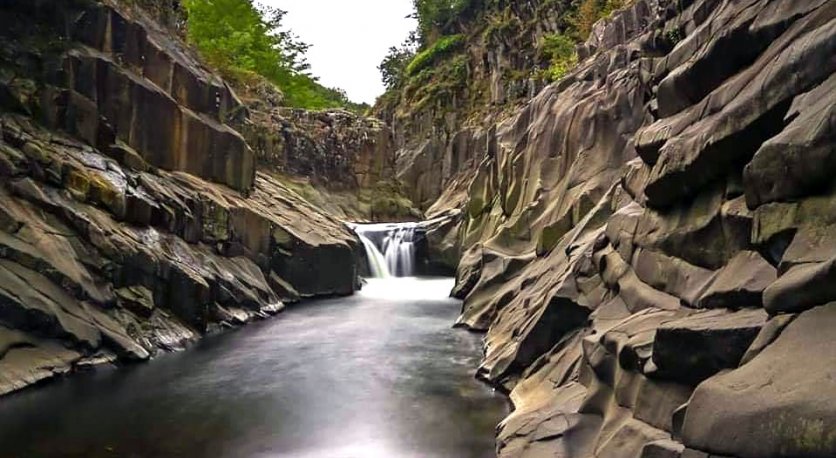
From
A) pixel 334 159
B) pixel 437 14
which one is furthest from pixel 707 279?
pixel 437 14

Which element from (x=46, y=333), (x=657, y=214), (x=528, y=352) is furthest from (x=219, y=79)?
(x=657, y=214)

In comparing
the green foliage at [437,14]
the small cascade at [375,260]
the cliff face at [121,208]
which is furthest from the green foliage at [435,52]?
the cliff face at [121,208]

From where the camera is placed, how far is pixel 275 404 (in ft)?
44.3

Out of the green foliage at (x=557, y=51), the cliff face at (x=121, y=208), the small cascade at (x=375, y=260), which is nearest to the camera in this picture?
the cliff face at (x=121, y=208)

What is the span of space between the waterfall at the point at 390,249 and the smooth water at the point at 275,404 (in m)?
16.8

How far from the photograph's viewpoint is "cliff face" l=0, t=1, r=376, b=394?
599 inches

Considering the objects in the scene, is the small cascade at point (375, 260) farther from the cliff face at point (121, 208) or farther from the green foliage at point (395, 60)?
the green foliage at point (395, 60)

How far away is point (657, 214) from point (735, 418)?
17.4ft

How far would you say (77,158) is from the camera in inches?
752

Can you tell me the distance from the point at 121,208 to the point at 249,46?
3313 cm

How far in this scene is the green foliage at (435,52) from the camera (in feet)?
191

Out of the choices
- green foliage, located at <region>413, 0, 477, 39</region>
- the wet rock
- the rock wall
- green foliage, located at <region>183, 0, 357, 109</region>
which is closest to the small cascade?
the rock wall

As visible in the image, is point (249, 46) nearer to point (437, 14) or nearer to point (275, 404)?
point (437, 14)

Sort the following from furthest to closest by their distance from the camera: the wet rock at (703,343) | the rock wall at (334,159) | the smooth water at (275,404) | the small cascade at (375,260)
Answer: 1. the rock wall at (334,159)
2. the small cascade at (375,260)
3. the smooth water at (275,404)
4. the wet rock at (703,343)
